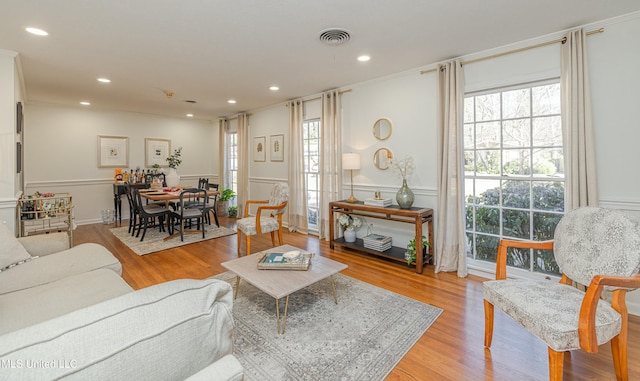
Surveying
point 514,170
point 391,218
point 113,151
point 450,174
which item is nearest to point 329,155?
point 391,218

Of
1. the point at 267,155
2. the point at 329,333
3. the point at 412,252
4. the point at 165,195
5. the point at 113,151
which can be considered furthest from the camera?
the point at 113,151

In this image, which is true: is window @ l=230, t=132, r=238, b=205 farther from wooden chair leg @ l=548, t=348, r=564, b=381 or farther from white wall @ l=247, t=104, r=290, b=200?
wooden chair leg @ l=548, t=348, r=564, b=381

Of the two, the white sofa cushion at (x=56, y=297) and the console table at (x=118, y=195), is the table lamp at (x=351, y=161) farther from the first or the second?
the console table at (x=118, y=195)

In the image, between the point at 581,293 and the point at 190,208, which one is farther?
the point at 190,208

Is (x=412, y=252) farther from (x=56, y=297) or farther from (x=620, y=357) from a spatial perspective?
(x=56, y=297)

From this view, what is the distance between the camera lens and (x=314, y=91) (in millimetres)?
4824

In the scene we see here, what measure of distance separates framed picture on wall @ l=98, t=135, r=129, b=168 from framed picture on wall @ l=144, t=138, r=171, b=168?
397 mm

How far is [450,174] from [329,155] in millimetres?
1962

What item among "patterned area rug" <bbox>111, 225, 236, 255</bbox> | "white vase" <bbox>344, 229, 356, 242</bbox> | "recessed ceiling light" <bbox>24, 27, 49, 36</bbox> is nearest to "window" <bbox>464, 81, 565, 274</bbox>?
"white vase" <bbox>344, 229, 356, 242</bbox>

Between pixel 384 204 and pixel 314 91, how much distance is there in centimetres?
229

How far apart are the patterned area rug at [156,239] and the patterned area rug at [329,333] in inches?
83.7

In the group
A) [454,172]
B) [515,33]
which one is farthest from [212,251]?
[515,33]

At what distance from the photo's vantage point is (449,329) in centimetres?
224

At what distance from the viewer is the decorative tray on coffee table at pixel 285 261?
2.53 meters
